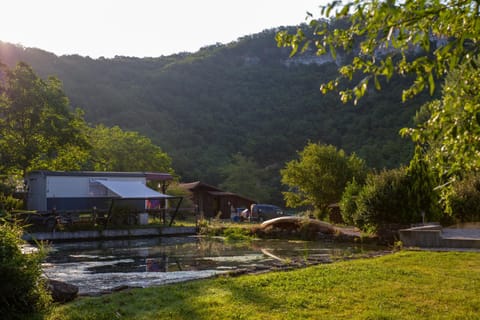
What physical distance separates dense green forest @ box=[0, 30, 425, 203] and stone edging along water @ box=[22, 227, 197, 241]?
74.5 feet

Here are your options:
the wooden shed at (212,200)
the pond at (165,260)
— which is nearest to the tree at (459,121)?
the pond at (165,260)

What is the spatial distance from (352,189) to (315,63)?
178ft

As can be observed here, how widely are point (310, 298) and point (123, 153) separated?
31218 mm

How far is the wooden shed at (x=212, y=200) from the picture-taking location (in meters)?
40.8

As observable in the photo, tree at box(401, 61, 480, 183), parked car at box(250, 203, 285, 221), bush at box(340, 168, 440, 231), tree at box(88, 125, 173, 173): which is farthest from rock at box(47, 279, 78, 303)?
tree at box(88, 125, 173, 173)

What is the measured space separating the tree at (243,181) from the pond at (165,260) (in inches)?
1241

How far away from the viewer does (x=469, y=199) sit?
18.1m

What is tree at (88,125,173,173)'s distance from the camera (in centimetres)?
3603

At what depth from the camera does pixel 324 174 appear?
88.7 ft

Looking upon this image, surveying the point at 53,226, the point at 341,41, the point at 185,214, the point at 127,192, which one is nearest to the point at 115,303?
the point at 341,41

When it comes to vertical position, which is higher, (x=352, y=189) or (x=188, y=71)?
(x=188, y=71)

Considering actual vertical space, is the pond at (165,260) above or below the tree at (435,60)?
below

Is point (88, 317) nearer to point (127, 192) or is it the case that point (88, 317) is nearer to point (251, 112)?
point (127, 192)

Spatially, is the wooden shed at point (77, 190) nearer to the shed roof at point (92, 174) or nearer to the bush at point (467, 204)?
the shed roof at point (92, 174)
